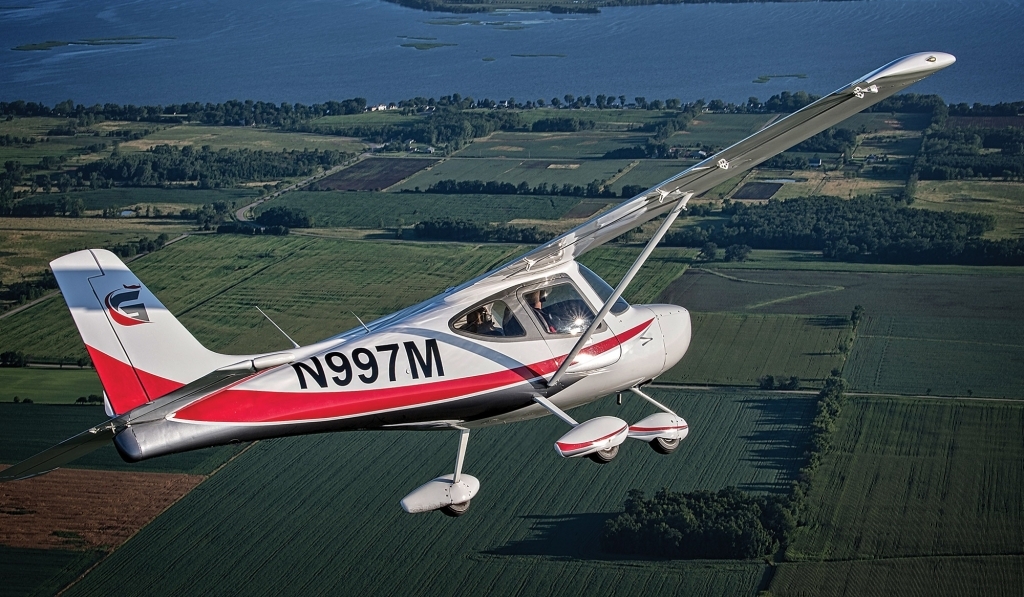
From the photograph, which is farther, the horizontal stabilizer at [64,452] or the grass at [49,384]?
the grass at [49,384]

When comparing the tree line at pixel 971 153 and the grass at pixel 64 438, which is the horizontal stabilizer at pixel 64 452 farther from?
the tree line at pixel 971 153

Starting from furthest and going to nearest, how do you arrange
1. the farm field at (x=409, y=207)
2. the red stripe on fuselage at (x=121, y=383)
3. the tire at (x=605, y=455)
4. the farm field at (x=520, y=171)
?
the farm field at (x=520, y=171) < the farm field at (x=409, y=207) < the tire at (x=605, y=455) < the red stripe on fuselage at (x=121, y=383)

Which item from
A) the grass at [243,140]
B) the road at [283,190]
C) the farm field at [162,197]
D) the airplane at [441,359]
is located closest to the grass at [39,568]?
the airplane at [441,359]

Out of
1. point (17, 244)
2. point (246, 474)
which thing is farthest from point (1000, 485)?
point (17, 244)

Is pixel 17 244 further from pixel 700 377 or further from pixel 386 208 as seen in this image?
pixel 700 377

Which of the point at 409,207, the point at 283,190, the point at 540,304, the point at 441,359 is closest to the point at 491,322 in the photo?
the point at 540,304

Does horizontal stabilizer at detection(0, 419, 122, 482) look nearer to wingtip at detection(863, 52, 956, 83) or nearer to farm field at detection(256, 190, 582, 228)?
wingtip at detection(863, 52, 956, 83)
